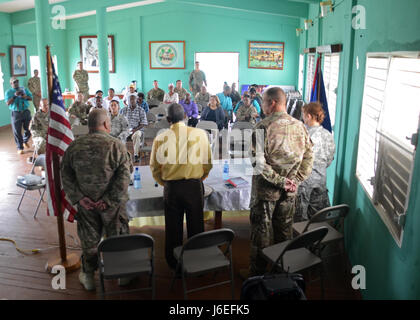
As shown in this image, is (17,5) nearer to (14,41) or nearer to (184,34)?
(14,41)

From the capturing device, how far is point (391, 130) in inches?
126

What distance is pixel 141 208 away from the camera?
420cm

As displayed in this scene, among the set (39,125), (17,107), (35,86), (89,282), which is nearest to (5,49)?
(35,86)

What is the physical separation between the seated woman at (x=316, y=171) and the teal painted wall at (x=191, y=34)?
11180 mm

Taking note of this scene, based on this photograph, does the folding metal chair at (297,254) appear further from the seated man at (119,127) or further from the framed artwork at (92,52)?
the framed artwork at (92,52)

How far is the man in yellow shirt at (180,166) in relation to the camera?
362 cm

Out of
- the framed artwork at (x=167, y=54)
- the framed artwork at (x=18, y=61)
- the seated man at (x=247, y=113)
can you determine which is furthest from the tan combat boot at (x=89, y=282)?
the framed artwork at (x=167, y=54)

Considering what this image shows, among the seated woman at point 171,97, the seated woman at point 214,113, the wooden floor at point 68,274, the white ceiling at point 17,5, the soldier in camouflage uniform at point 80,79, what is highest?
the white ceiling at point 17,5

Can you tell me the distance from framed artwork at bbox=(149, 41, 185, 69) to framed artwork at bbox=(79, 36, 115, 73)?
1.77 metres

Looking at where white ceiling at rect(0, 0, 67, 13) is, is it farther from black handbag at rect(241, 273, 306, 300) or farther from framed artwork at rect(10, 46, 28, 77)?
black handbag at rect(241, 273, 306, 300)

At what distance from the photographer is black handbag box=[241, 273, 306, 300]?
2.67m

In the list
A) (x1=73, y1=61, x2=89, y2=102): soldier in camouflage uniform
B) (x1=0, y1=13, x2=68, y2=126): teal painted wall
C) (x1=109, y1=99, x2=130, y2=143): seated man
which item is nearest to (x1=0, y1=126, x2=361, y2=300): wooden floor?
(x1=109, y1=99, x2=130, y2=143): seated man
